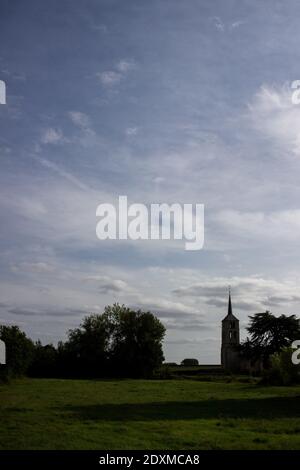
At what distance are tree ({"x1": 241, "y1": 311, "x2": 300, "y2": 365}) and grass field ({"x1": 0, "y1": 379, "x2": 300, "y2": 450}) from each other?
6038 cm

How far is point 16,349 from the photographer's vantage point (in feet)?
217

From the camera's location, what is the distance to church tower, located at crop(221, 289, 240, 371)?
120312 millimetres

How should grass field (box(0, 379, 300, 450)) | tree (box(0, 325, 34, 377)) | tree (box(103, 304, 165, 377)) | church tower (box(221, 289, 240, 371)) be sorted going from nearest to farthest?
grass field (box(0, 379, 300, 450)) → tree (box(0, 325, 34, 377)) → tree (box(103, 304, 165, 377)) → church tower (box(221, 289, 240, 371))

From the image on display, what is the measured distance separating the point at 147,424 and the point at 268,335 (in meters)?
77.6

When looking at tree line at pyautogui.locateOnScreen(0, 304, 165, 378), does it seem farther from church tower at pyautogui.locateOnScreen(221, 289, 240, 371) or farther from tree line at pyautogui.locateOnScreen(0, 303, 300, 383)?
church tower at pyautogui.locateOnScreen(221, 289, 240, 371)

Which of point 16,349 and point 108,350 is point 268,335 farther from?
point 16,349

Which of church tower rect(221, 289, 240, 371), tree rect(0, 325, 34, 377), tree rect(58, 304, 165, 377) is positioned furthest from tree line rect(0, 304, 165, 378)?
church tower rect(221, 289, 240, 371)

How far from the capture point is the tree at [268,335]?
312ft

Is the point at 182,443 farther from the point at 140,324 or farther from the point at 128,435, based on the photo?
the point at 140,324

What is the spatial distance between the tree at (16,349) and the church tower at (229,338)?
206 ft

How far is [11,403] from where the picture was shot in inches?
1314
